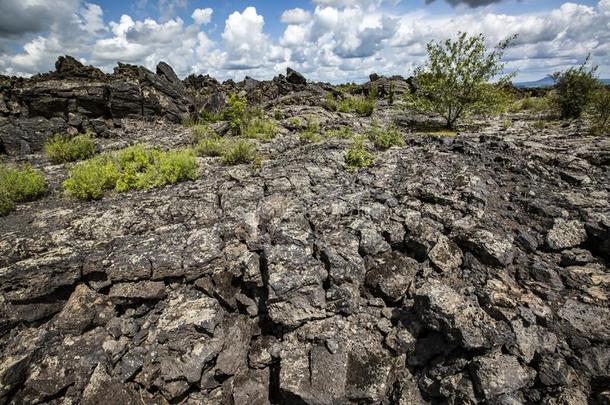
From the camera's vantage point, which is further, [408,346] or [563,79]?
[563,79]

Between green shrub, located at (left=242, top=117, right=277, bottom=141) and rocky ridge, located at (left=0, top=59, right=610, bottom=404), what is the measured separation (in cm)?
537

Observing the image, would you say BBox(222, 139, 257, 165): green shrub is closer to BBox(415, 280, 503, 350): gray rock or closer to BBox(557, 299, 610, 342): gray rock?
BBox(415, 280, 503, 350): gray rock

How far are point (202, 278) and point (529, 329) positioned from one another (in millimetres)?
6024

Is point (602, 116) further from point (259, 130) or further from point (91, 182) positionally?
point (91, 182)

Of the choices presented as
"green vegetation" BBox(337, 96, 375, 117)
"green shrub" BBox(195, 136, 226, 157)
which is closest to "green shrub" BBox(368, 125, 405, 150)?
"green shrub" BBox(195, 136, 226, 157)

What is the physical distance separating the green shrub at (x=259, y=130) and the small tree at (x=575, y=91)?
1715 centimetres

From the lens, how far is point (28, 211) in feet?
28.1

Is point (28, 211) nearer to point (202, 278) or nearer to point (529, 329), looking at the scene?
point (202, 278)

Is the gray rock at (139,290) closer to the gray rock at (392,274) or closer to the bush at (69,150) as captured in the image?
the gray rock at (392,274)

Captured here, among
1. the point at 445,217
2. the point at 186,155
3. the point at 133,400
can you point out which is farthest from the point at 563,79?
the point at 133,400

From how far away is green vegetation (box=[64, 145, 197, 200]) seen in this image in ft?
30.1

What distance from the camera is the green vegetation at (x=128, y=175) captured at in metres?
9.19

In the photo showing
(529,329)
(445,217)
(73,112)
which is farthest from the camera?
(73,112)

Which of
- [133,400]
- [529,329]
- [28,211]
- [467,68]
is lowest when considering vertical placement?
[133,400]
